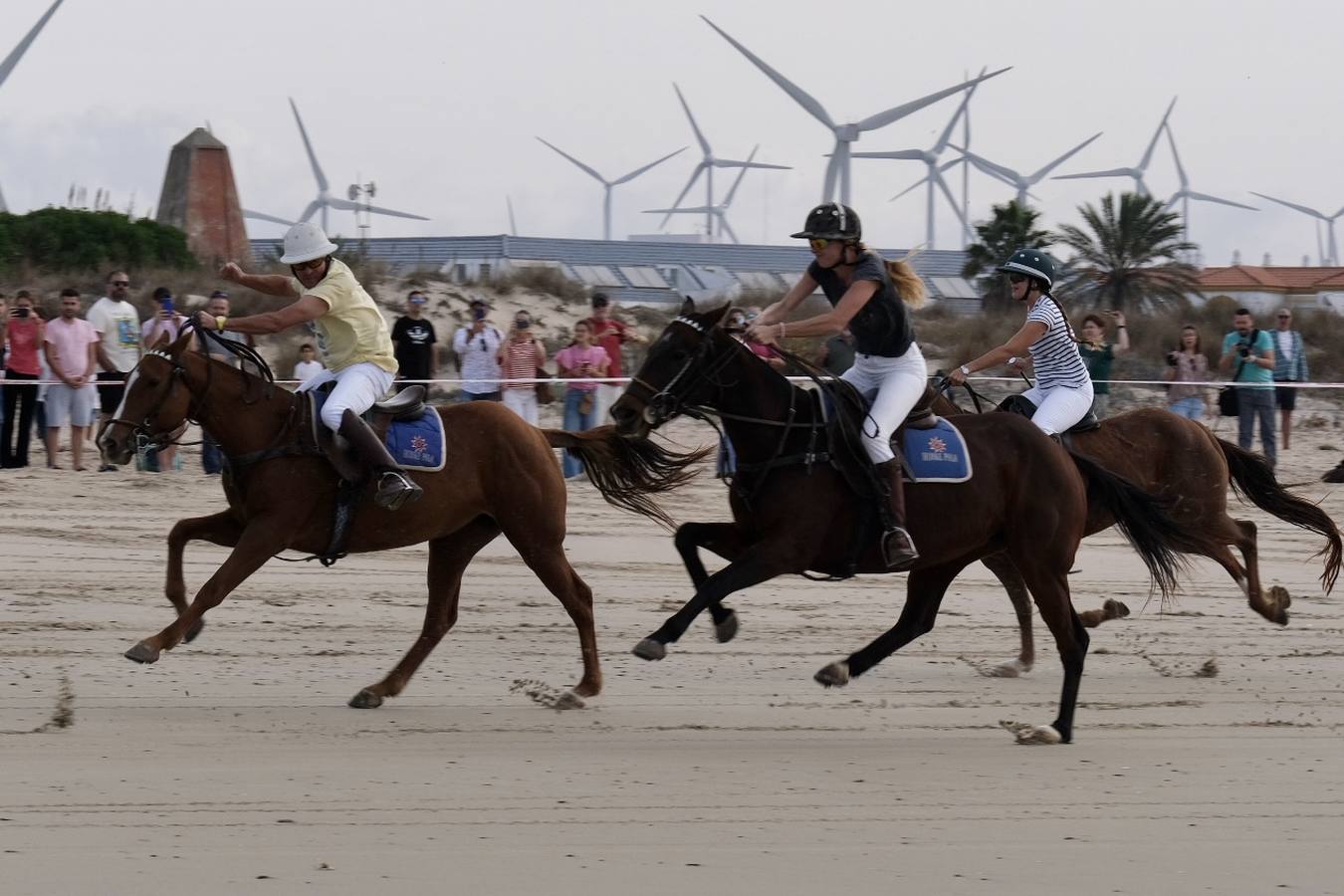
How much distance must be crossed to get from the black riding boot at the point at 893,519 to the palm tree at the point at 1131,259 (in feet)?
115

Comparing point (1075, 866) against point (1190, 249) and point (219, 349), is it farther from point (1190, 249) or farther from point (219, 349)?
point (1190, 249)

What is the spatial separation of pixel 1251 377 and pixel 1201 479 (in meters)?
8.06

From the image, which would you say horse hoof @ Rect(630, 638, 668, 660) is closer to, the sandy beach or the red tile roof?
the sandy beach

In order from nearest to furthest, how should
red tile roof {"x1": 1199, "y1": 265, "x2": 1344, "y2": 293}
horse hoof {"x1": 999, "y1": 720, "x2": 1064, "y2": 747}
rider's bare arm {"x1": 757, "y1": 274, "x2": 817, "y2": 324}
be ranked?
horse hoof {"x1": 999, "y1": 720, "x2": 1064, "y2": 747} → rider's bare arm {"x1": 757, "y1": 274, "x2": 817, "y2": 324} → red tile roof {"x1": 1199, "y1": 265, "x2": 1344, "y2": 293}

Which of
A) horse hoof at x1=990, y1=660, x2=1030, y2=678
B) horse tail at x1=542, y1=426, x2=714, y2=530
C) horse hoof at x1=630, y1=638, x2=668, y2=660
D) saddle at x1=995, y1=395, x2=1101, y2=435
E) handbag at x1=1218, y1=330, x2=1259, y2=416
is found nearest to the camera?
horse hoof at x1=630, y1=638, x2=668, y2=660

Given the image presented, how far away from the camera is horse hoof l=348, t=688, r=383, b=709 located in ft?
28.1

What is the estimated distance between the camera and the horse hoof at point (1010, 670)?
998 centimetres

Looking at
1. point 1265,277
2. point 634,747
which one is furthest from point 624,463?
point 1265,277

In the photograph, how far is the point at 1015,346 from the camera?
969 cm

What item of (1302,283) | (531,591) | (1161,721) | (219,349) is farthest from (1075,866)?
(1302,283)

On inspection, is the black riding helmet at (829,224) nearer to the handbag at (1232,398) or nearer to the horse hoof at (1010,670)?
the horse hoof at (1010,670)

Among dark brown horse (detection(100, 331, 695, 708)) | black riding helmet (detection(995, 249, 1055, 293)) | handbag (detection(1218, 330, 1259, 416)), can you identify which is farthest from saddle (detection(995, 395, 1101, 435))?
handbag (detection(1218, 330, 1259, 416))

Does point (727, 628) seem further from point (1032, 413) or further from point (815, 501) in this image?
point (1032, 413)

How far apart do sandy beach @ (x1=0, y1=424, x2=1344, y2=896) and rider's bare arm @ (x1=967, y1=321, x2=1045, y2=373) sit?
1734mm
